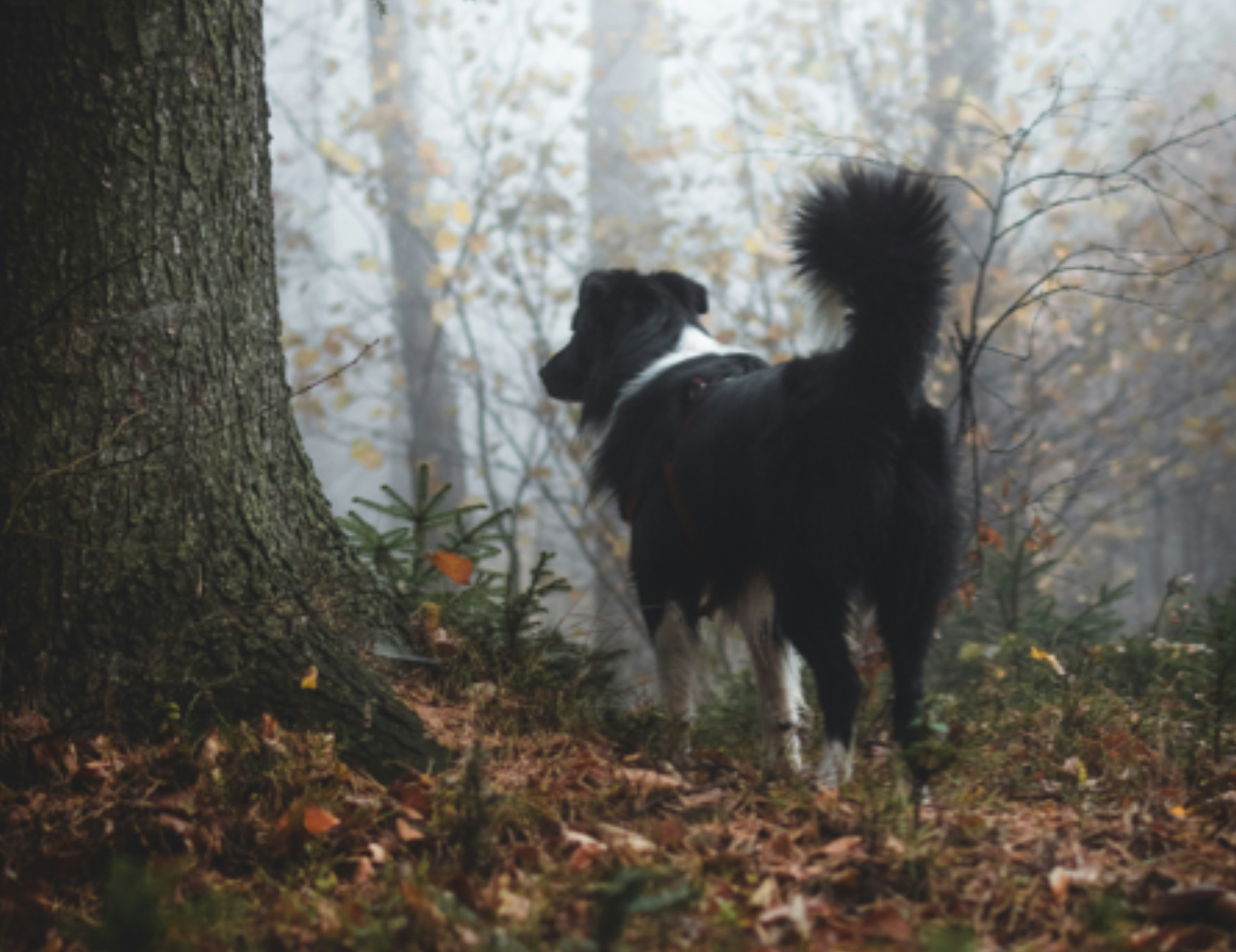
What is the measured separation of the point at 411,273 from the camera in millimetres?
11914

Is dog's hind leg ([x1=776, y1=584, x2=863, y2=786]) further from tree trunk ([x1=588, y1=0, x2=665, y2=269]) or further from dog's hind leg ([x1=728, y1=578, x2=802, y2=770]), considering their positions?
tree trunk ([x1=588, y1=0, x2=665, y2=269])

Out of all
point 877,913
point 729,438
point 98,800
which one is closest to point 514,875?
point 877,913

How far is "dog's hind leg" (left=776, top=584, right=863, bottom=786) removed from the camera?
2.87 meters

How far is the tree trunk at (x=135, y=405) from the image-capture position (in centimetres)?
245

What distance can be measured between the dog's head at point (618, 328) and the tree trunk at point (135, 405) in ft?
5.87

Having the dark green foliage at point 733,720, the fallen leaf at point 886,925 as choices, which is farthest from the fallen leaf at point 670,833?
the dark green foliage at point 733,720

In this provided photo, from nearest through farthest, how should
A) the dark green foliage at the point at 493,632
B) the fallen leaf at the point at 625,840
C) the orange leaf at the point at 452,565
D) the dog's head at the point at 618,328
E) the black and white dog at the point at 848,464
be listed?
the fallen leaf at the point at 625,840, the black and white dog at the point at 848,464, the dark green foliage at the point at 493,632, the orange leaf at the point at 452,565, the dog's head at the point at 618,328

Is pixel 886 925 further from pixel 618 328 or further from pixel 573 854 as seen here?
pixel 618 328

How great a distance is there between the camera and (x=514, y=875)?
6.44ft

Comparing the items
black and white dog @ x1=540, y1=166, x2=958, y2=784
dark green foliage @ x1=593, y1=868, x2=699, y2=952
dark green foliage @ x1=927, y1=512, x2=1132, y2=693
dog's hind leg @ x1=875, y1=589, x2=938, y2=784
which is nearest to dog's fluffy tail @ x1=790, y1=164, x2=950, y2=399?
black and white dog @ x1=540, y1=166, x2=958, y2=784

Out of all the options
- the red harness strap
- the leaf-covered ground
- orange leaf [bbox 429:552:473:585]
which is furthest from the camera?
the red harness strap

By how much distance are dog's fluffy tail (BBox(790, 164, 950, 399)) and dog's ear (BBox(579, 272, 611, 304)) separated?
1.35 m

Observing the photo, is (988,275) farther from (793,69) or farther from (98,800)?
(98,800)

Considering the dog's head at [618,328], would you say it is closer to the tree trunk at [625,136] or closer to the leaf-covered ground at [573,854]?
the leaf-covered ground at [573,854]
